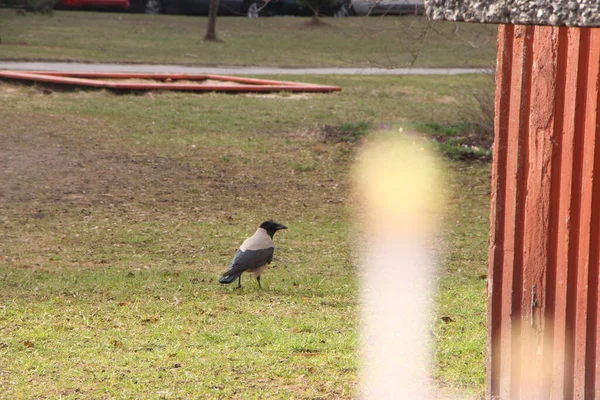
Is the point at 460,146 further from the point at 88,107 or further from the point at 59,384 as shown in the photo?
the point at 59,384

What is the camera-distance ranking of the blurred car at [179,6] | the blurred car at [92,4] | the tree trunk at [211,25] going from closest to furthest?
the tree trunk at [211,25] → the blurred car at [179,6] → the blurred car at [92,4]

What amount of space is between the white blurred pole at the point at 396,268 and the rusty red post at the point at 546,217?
1052 mm

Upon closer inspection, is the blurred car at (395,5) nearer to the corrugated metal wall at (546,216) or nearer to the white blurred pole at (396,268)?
the white blurred pole at (396,268)

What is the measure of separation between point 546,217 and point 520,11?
1947mm

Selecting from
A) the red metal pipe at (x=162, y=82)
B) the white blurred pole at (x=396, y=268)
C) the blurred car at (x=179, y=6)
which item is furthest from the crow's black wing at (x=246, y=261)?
the blurred car at (x=179, y=6)

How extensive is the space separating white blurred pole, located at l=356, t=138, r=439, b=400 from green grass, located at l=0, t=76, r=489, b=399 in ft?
0.45

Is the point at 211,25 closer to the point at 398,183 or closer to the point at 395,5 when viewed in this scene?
the point at 398,183

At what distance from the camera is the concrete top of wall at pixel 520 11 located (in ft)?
8.76

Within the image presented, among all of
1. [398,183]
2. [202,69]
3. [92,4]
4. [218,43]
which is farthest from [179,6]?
[398,183]

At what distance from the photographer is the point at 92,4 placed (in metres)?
39.5

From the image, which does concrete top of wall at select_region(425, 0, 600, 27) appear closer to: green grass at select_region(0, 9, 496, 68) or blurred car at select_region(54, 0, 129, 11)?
green grass at select_region(0, 9, 496, 68)

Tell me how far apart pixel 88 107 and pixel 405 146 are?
514 cm

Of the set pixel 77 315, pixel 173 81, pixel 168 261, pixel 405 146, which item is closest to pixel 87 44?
pixel 173 81

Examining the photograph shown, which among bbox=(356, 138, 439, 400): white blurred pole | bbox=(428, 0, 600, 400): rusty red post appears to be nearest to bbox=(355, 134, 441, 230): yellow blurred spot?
bbox=(356, 138, 439, 400): white blurred pole
